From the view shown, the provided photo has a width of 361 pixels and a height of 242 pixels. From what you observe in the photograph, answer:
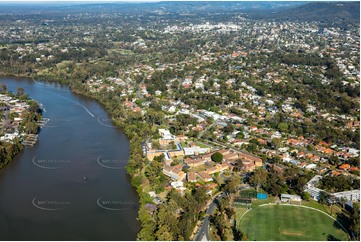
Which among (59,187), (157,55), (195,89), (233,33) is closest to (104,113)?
(195,89)

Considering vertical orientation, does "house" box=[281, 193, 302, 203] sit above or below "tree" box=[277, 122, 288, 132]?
above

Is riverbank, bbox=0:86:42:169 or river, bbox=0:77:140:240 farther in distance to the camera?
riverbank, bbox=0:86:42:169

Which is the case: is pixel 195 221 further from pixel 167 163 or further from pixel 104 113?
pixel 104 113

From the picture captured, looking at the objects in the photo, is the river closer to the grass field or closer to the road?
the road

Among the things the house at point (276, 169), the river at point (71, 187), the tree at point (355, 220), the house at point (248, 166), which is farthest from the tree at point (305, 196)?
the river at point (71, 187)

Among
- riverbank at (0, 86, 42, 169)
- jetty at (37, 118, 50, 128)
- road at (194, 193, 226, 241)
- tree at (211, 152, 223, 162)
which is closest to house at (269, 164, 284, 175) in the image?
tree at (211, 152, 223, 162)

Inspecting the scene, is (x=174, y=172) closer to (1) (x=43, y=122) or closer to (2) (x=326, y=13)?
(1) (x=43, y=122)

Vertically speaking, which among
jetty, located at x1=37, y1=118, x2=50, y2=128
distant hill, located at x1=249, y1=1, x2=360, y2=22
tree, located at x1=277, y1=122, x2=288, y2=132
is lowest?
distant hill, located at x1=249, y1=1, x2=360, y2=22

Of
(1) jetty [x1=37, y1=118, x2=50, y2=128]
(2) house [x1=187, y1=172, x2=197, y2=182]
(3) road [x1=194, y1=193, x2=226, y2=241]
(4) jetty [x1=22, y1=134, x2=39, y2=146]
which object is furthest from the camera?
(1) jetty [x1=37, y1=118, x2=50, y2=128]
